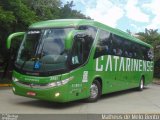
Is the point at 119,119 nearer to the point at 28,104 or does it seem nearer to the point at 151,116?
the point at 151,116

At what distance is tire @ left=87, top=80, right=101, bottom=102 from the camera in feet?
53.3

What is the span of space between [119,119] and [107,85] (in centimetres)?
540

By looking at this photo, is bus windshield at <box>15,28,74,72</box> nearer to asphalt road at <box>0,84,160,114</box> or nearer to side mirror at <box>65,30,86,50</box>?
side mirror at <box>65,30,86,50</box>

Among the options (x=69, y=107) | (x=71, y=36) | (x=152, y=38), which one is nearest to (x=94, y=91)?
(x=69, y=107)

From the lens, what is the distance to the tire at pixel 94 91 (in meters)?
16.2

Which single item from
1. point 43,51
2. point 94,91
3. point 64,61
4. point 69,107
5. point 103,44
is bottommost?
point 69,107

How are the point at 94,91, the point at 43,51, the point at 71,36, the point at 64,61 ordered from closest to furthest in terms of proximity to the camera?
1. the point at 71,36
2. the point at 64,61
3. the point at 43,51
4. the point at 94,91

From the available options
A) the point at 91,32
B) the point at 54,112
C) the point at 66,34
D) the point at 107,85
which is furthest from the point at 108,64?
the point at 54,112

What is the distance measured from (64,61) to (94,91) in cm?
283

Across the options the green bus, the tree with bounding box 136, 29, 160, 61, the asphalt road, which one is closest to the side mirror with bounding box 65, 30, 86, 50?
the green bus

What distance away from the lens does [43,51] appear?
14.5 metres

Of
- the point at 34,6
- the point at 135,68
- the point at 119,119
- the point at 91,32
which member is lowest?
the point at 119,119

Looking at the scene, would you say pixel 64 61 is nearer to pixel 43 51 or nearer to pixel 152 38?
pixel 43 51

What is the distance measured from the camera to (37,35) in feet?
49.4
